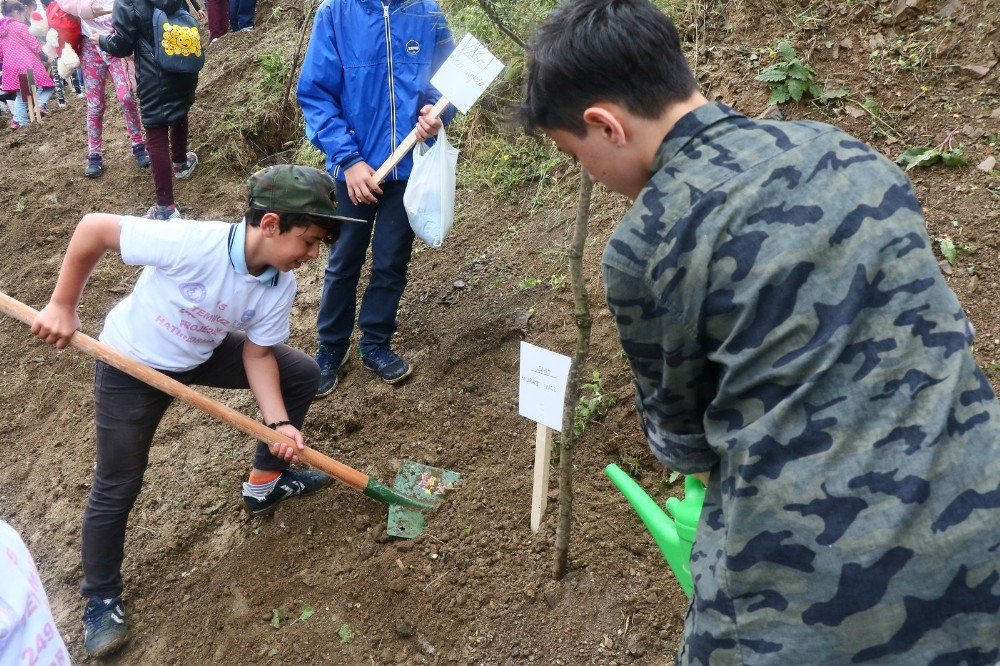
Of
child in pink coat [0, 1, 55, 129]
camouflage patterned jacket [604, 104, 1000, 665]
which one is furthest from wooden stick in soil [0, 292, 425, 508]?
child in pink coat [0, 1, 55, 129]

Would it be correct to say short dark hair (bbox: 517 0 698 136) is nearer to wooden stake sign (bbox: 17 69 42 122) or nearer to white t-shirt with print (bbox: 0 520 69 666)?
white t-shirt with print (bbox: 0 520 69 666)

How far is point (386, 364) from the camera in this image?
383 centimetres

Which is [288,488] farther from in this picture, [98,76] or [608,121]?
[98,76]

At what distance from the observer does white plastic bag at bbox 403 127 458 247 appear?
3.37 m

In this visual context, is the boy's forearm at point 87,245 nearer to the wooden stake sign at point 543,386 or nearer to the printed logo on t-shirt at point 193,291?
the printed logo on t-shirt at point 193,291

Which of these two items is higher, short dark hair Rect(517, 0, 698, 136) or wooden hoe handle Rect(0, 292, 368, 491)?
short dark hair Rect(517, 0, 698, 136)

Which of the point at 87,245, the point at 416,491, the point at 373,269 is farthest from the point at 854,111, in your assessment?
the point at 87,245

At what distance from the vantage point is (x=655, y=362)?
139cm

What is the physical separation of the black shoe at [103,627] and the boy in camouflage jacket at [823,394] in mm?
2438

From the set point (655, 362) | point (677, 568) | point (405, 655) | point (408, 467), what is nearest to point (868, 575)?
point (655, 362)

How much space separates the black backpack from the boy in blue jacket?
7.75ft

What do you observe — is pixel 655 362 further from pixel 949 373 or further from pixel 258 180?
pixel 258 180

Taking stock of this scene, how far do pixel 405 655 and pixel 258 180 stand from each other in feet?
5.41

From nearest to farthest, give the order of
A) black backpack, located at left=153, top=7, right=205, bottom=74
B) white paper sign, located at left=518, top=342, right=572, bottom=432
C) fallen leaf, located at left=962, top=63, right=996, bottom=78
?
white paper sign, located at left=518, top=342, right=572, bottom=432
fallen leaf, located at left=962, top=63, right=996, bottom=78
black backpack, located at left=153, top=7, right=205, bottom=74
